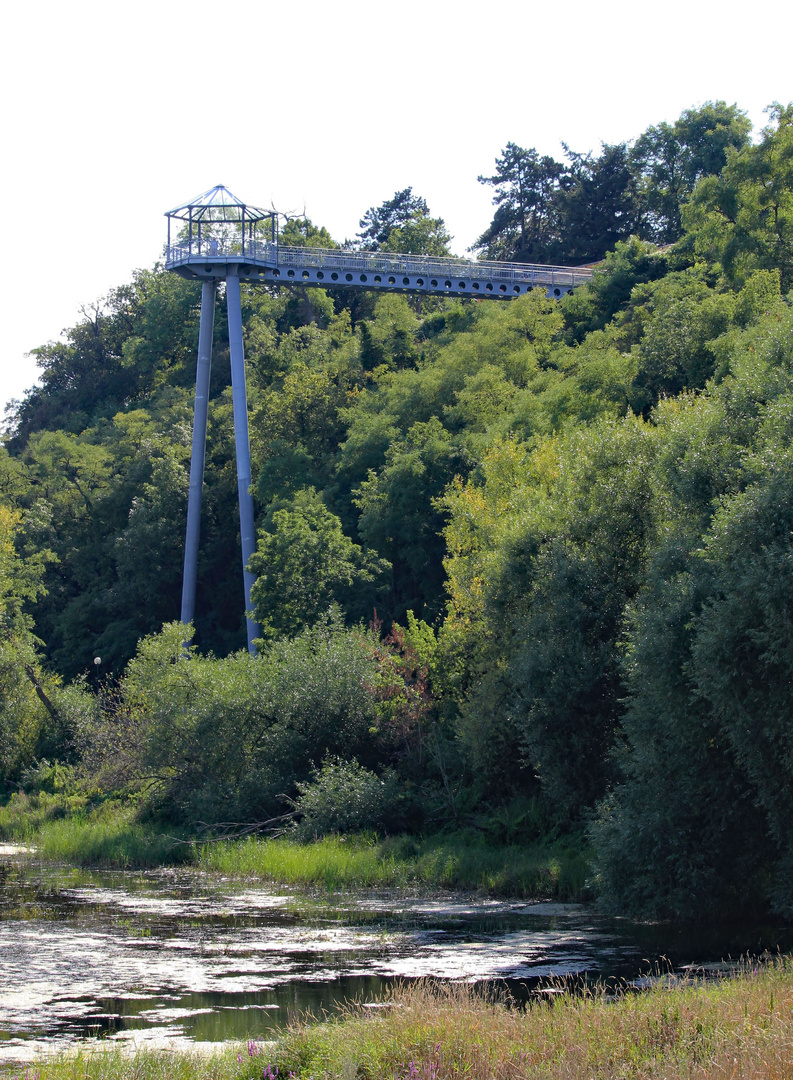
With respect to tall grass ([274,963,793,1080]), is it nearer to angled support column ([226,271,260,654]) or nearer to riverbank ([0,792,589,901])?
riverbank ([0,792,589,901])

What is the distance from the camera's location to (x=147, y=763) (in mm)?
38250

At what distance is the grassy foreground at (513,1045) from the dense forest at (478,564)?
25.3 ft

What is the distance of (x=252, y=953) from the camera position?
67.3ft

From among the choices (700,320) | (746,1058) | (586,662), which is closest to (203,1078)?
(746,1058)

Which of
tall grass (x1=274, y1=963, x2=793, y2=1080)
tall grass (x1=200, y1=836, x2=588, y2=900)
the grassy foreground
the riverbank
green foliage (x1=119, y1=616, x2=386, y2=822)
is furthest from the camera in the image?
green foliage (x1=119, y1=616, x2=386, y2=822)

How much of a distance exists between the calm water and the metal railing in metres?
37.7

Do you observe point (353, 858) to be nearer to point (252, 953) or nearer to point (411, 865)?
point (411, 865)

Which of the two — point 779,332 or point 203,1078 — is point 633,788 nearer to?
point 779,332

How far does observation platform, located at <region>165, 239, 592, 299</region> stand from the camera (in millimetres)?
57906

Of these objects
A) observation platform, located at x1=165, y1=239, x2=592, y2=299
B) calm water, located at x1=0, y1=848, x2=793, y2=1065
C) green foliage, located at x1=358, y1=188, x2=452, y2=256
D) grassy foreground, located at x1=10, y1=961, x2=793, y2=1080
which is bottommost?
calm water, located at x1=0, y1=848, x2=793, y2=1065

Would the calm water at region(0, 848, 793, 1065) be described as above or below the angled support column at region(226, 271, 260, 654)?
below

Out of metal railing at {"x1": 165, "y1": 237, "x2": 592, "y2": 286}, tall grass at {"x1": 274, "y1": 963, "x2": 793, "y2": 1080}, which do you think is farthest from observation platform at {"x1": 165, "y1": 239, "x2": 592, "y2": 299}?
tall grass at {"x1": 274, "y1": 963, "x2": 793, "y2": 1080}

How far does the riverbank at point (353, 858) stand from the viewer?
90.3 ft

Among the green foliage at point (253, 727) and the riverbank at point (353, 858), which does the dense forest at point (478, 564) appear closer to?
the green foliage at point (253, 727)
